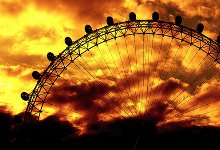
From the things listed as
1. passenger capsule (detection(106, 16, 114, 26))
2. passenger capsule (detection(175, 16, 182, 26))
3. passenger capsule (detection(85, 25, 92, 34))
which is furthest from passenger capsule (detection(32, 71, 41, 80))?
passenger capsule (detection(175, 16, 182, 26))

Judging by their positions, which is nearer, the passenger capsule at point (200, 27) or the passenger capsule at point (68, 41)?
the passenger capsule at point (200, 27)

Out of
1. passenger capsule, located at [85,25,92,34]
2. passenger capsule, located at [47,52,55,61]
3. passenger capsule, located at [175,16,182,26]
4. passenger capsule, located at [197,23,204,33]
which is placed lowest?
passenger capsule, located at [197,23,204,33]

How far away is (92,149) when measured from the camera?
64.1m

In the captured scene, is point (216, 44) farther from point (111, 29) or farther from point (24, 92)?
point (24, 92)

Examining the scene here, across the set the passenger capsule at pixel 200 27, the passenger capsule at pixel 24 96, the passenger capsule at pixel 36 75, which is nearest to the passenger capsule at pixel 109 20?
the passenger capsule at pixel 200 27

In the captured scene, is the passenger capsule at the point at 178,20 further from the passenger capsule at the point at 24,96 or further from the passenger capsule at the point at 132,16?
the passenger capsule at the point at 24,96

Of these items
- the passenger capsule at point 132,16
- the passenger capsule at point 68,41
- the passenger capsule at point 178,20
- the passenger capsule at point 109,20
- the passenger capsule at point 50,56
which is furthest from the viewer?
the passenger capsule at point 50,56

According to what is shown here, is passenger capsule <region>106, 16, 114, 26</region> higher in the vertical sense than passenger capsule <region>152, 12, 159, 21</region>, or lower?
higher

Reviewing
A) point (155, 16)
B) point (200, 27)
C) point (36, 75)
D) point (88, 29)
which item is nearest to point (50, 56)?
point (36, 75)

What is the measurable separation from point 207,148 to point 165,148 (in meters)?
9.59

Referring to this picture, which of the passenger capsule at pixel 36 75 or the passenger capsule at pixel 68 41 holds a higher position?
the passenger capsule at pixel 68 41

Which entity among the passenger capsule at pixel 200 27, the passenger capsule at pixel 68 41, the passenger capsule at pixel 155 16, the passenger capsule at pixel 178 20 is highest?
the passenger capsule at pixel 68 41

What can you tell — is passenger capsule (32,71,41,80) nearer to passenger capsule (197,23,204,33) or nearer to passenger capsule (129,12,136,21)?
passenger capsule (129,12,136,21)

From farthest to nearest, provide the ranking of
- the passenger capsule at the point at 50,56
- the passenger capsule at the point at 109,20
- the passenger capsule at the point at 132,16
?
the passenger capsule at the point at 50,56 < the passenger capsule at the point at 109,20 < the passenger capsule at the point at 132,16
